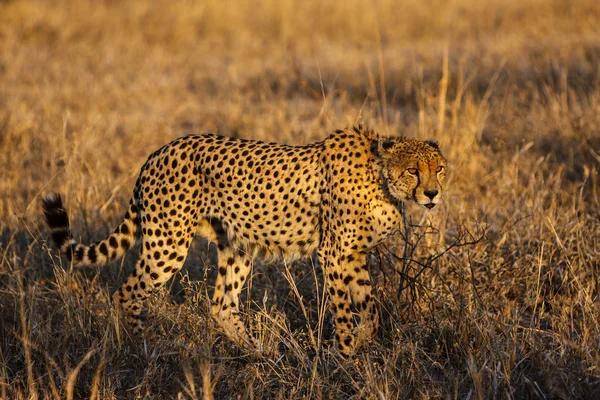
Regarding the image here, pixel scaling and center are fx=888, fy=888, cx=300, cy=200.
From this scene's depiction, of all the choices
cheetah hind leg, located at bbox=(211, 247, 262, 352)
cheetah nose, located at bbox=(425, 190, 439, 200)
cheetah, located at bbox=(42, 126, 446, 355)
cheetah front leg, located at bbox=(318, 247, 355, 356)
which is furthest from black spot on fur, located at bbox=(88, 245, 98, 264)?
cheetah nose, located at bbox=(425, 190, 439, 200)

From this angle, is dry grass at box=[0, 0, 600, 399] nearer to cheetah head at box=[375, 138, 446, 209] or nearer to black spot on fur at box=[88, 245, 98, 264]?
black spot on fur at box=[88, 245, 98, 264]

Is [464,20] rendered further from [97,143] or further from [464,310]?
[464,310]

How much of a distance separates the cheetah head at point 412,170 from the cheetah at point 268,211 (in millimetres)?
13

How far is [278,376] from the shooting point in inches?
141

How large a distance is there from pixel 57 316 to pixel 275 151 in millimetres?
1270

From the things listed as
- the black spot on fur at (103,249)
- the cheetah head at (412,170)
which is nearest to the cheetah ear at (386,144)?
the cheetah head at (412,170)

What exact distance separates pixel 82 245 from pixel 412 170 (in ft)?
5.23

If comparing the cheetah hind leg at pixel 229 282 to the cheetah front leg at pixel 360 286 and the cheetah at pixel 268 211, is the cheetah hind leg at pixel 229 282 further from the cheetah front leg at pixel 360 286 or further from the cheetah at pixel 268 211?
the cheetah front leg at pixel 360 286

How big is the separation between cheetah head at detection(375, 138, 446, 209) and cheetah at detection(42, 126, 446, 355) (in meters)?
0.01

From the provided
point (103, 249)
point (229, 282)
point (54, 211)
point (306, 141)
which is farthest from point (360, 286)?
point (306, 141)

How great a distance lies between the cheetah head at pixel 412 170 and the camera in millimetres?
3664

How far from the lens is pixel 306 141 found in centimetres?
591

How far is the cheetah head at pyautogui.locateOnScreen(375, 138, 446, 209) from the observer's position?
366cm

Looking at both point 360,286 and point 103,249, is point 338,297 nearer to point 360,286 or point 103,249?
point 360,286
